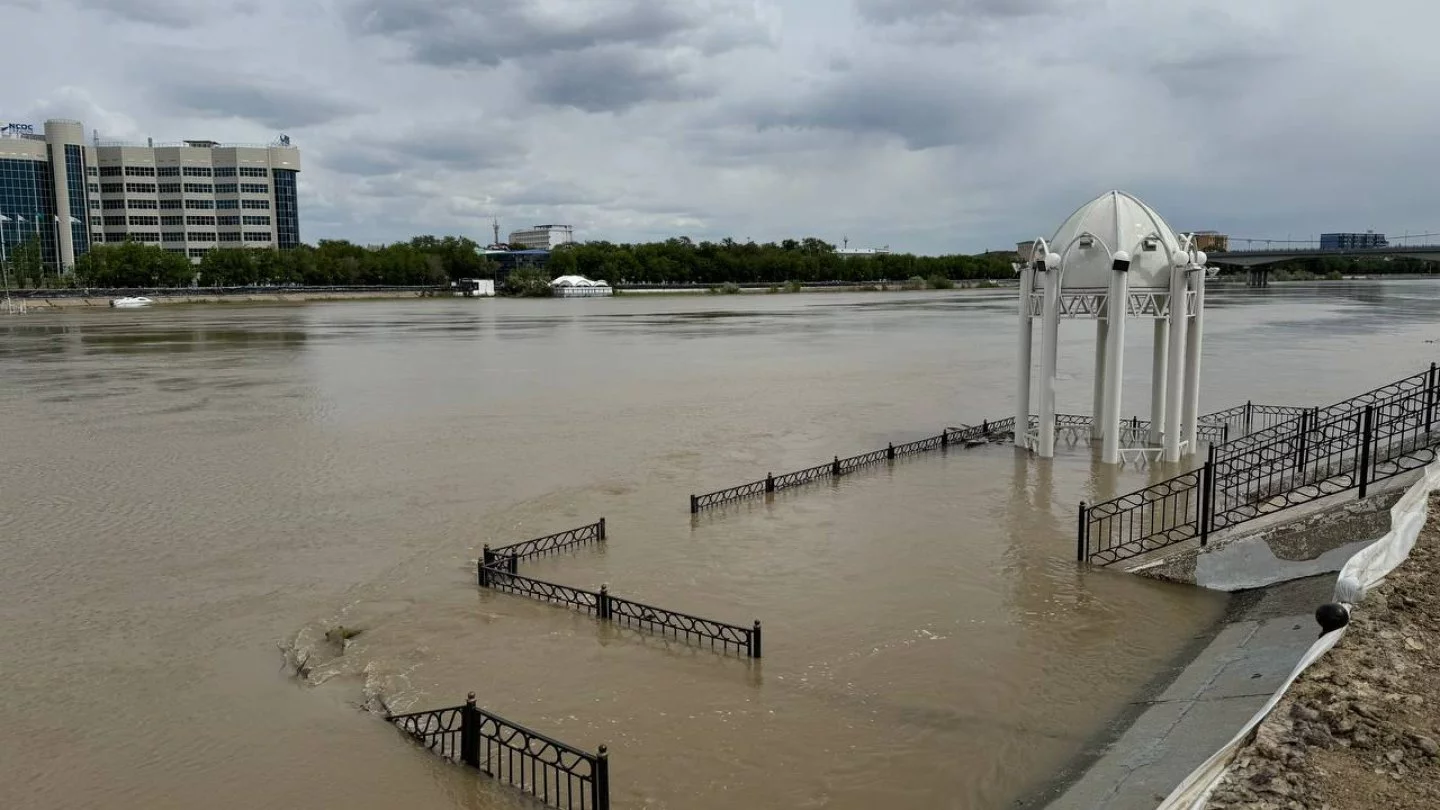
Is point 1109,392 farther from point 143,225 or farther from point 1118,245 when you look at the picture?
point 143,225

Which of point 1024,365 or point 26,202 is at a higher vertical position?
point 26,202

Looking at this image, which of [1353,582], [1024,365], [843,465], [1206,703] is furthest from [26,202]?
[1353,582]

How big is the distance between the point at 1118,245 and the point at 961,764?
56.8 ft

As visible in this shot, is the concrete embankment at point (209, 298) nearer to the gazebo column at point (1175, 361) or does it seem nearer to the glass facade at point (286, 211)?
the glass facade at point (286, 211)

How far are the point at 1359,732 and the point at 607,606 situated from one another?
982cm

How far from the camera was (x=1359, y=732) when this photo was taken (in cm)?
812

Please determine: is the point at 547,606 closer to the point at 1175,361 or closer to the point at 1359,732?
the point at 1359,732

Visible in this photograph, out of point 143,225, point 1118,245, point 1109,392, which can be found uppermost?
point 143,225

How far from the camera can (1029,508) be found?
21.0 metres

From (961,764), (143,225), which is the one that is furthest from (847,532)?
(143,225)

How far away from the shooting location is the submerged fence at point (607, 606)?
1347 centimetres

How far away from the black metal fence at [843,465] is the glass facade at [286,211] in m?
162

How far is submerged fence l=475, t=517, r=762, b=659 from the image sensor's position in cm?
1347

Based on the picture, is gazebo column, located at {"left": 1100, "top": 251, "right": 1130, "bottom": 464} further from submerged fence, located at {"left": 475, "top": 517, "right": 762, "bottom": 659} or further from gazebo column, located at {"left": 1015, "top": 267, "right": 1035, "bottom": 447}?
submerged fence, located at {"left": 475, "top": 517, "right": 762, "bottom": 659}
